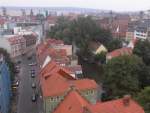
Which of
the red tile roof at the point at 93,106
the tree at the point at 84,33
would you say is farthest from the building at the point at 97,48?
the red tile roof at the point at 93,106

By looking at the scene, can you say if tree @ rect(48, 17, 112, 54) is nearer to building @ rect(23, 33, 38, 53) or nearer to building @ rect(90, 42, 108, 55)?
building @ rect(90, 42, 108, 55)

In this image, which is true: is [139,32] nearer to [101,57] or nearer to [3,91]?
[101,57]

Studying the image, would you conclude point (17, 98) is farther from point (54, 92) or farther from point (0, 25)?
point (0, 25)

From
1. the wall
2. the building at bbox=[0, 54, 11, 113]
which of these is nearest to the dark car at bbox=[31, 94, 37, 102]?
the building at bbox=[0, 54, 11, 113]

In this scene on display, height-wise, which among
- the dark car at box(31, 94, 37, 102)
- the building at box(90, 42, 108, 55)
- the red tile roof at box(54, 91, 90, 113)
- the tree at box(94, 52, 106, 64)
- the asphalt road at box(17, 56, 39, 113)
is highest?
the red tile roof at box(54, 91, 90, 113)

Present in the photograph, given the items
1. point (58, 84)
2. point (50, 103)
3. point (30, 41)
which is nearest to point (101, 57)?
point (58, 84)

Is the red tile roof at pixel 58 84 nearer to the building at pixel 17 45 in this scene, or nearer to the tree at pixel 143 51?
the tree at pixel 143 51

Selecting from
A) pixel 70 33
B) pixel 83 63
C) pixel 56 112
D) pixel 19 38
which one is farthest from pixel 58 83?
pixel 19 38
